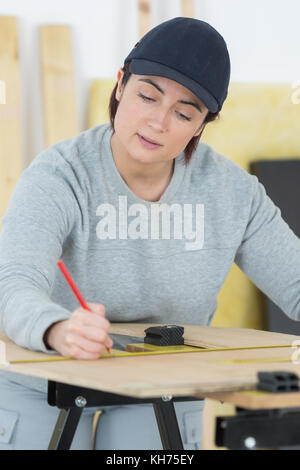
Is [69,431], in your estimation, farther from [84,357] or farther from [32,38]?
[32,38]

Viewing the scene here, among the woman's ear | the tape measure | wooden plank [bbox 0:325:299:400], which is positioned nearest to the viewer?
wooden plank [bbox 0:325:299:400]

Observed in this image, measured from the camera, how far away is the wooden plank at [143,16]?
312 centimetres

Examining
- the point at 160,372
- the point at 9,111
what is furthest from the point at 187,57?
the point at 9,111

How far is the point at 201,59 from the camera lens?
58.0 inches

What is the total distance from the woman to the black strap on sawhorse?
20cm

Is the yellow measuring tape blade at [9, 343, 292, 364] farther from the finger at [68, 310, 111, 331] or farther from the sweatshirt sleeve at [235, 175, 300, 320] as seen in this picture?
the sweatshirt sleeve at [235, 175, 300, 320]

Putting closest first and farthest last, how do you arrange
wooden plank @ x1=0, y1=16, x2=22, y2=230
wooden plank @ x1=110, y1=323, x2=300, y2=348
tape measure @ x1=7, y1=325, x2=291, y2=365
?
tape measure @ x1=7, y1=325, x2=291, y2=365 < wooden plank @ x1=110, y1=323, x2=300, y2=348 < wooden plank @ x1=0, y1=16, x2=22, y2=230

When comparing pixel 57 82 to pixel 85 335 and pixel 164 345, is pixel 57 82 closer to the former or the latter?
pixel 164 345

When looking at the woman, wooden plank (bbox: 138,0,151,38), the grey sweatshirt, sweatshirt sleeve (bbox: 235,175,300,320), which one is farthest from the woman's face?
wooden plank (bbox: 138,0,151,38)

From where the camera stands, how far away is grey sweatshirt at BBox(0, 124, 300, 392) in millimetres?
1555

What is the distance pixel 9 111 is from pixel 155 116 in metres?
1.52

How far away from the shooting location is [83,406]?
117 cm

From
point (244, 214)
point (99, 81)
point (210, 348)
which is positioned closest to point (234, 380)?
point (210, 348)

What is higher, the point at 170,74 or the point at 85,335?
the point at 170,74
